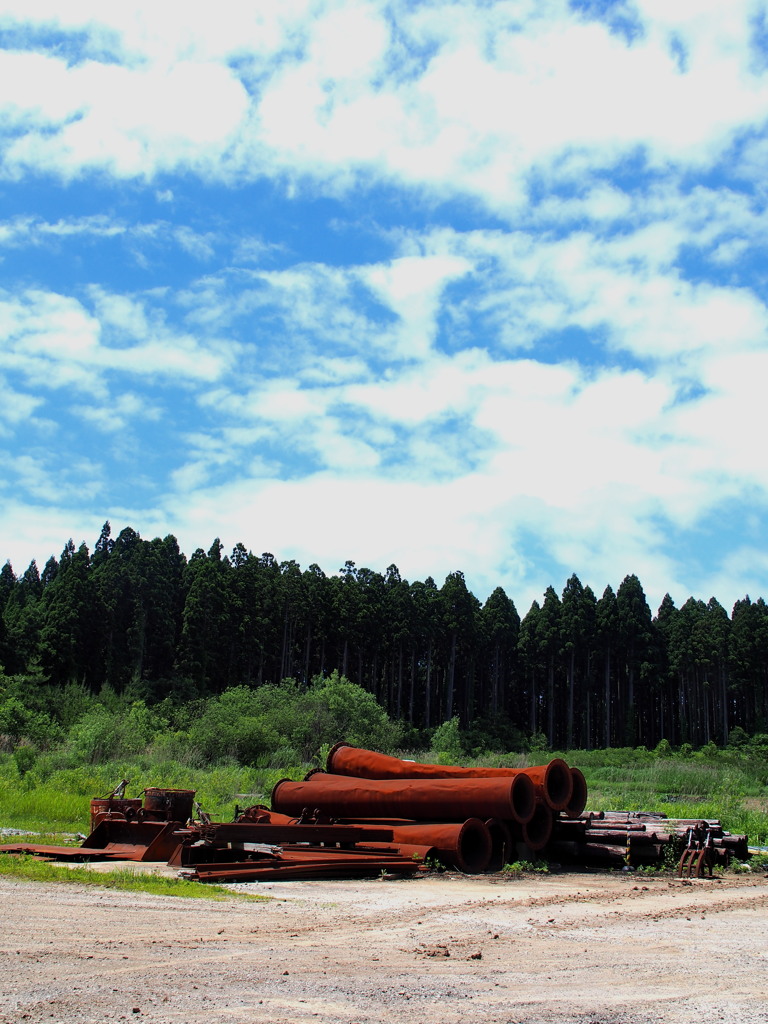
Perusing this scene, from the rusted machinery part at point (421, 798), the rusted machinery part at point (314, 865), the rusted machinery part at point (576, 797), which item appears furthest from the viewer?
the rusted machinery part at point (576, 797)

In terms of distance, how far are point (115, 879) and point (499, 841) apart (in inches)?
250

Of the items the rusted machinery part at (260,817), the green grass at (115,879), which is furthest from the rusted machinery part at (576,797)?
the green grass at (115,879)

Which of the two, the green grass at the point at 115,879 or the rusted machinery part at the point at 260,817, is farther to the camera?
the rusted machinery part at the point at 260,817

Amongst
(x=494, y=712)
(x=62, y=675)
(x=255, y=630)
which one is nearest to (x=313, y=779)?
(x=62, y=675)

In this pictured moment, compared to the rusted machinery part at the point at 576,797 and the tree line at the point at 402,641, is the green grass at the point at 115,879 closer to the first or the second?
the rusted machinery part at the point at 576,797

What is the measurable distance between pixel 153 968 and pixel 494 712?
6894 cm

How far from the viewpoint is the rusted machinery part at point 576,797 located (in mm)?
15414

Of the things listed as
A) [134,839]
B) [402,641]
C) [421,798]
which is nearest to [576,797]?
[421,798]

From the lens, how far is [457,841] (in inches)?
529

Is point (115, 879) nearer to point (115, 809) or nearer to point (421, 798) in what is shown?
point (115, 809)

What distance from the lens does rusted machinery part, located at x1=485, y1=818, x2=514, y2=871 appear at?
14156mm

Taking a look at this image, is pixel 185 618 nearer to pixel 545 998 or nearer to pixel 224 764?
pixel 224 764

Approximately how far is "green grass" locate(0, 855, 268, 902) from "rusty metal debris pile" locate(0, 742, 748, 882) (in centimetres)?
110

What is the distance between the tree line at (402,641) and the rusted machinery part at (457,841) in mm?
44232
